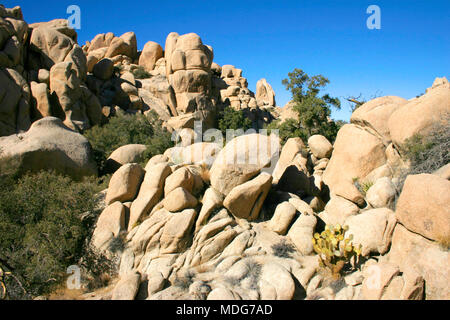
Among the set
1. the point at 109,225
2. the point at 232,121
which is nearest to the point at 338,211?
the point at 109,225

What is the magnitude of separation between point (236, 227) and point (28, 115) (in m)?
19.2

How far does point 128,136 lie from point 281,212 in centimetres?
1479

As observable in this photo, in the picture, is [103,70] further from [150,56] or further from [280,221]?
[280,221]

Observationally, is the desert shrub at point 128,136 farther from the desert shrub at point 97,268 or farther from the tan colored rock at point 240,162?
the tan colored rock at point 240,162

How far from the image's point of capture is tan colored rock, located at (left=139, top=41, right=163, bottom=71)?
131 feet

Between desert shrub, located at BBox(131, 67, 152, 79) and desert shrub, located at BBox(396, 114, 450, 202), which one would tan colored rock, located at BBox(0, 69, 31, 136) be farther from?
desert shrub, located at BBox(396, 114, 450, 202)

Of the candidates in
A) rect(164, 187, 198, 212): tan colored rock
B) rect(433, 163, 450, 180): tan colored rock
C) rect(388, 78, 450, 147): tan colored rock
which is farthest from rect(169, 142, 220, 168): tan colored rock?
rect(433, 163, 450, 180): tan colored rock

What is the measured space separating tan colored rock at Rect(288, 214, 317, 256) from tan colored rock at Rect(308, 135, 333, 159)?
6.09 metres

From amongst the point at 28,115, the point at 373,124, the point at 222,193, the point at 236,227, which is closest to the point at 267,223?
the point at 236,227

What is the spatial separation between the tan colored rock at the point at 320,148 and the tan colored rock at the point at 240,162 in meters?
5.81

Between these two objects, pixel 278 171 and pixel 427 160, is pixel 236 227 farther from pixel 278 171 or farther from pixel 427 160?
pixel 427 160

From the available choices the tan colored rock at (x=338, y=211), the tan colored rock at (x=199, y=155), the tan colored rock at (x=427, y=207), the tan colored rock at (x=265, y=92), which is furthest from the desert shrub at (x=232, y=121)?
the tan colored rock at (x=427, y=207)

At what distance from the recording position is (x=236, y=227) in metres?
10.7
